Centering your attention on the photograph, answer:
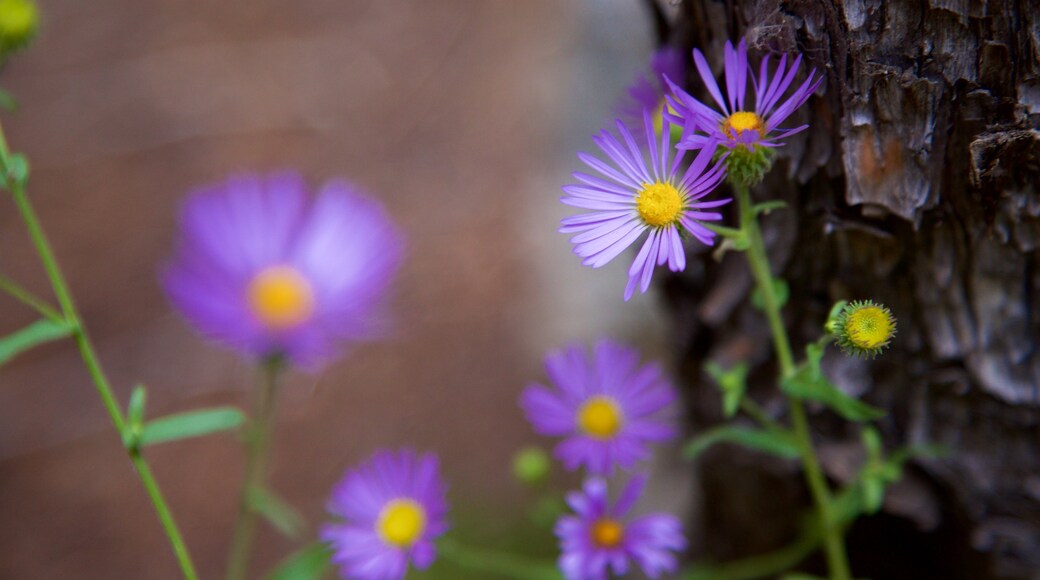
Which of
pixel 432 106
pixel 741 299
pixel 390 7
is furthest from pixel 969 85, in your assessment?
pixel 390 7

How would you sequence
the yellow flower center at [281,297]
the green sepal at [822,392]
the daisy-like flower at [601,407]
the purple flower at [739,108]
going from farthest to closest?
the yellow flower center at [281,297] < the daisy-like flower at [601,407] < the green sepal at [822,392] < the purple flower at [739,108]

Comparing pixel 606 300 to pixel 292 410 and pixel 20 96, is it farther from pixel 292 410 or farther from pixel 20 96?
pixel 20 96

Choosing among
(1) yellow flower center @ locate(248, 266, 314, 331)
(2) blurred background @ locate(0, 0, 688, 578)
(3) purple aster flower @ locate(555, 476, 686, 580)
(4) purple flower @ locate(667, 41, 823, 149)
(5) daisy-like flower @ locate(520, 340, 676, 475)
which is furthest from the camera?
(2) blurred background @ locate(0, 0, 688, 578)

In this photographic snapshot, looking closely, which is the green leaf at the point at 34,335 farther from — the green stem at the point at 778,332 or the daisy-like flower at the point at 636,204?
the green stem at the point at 778,332

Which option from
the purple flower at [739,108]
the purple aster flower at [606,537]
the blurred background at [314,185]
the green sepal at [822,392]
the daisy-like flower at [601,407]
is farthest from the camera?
the blurred background at [314,185]

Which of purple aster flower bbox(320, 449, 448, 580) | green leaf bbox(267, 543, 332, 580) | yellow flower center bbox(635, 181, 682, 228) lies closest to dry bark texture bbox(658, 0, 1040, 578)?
yellow flower center bbox(635, 181, 682, 228)

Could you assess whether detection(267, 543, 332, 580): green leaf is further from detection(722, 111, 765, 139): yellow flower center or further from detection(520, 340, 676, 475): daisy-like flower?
detection(722, 111, 765, 139): yellow flower center

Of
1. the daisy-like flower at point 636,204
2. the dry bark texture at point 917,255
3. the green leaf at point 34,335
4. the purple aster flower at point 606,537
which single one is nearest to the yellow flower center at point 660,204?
the daisy-like flower at point 636,204

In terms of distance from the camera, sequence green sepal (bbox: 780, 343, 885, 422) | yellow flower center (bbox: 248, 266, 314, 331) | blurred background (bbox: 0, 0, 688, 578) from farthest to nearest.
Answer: blurred background (bbox: 0, 0, 688, 578) → yellow flower center (bbox: 248, 266, 314, 331) → green sepal (bbox: 780, 343, 885, 422)
